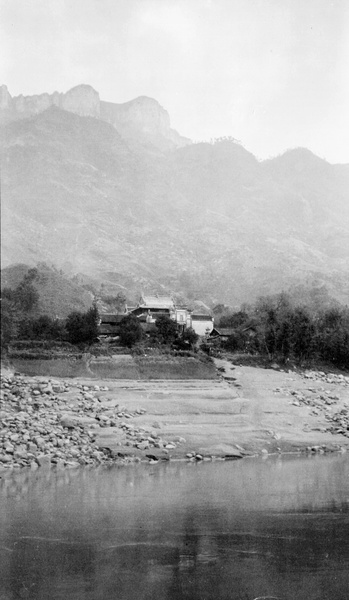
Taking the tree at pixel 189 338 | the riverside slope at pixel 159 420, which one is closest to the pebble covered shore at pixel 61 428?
the riverside slope at pixel 159 420

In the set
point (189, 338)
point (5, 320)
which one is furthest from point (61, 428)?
point (189, 338)

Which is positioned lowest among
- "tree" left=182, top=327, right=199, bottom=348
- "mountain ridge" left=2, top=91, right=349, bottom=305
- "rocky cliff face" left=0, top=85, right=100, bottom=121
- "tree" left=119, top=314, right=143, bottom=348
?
"tree" left=182, top=327, right=199, bottom=348

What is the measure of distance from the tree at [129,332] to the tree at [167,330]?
140 centimetres

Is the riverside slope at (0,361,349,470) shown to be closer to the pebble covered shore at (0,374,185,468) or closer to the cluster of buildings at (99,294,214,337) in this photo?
the pebble covered shore at (0,374,185,468)

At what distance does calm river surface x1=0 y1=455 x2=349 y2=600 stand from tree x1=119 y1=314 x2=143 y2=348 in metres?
14.6

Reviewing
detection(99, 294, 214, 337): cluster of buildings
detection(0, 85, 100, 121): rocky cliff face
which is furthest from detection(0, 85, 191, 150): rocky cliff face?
Answer: detection(99, 294, 214, 337): cluster of buildings

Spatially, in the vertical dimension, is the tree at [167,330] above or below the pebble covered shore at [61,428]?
above

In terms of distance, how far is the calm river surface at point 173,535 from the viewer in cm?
926

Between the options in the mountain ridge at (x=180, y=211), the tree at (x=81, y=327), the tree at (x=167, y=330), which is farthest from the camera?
the mountain ridge at (x=180, y=211)

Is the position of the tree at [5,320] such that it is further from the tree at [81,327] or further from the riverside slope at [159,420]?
the tree at [81,327]

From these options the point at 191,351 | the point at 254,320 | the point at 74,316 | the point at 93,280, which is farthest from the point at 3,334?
the point at 93,280

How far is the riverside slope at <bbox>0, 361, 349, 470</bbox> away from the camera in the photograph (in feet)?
65.4

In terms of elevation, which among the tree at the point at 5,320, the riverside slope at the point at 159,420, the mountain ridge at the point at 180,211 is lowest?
the riverside slope at the point at 159,420

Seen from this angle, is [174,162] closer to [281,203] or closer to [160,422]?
[281,203]
